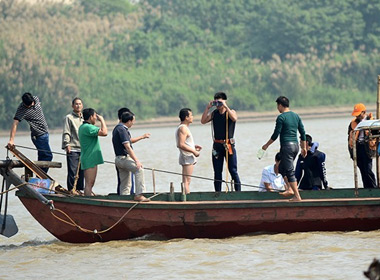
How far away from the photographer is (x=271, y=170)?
598 inches

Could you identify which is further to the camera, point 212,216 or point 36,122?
point 36,122

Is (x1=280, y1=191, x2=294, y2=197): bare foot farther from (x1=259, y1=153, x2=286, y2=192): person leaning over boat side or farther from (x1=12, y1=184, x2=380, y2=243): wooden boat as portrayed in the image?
(x1=259, y1=153, x2=286, y2=192): person leaning over boat side

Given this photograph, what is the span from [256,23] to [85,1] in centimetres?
1467

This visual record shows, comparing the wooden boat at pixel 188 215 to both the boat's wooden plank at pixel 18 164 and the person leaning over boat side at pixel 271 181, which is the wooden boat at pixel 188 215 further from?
the person leaning over boat side at pixel 271 181

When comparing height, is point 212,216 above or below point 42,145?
below

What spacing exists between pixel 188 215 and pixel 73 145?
7.33ft

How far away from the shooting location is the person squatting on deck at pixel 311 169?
14867 mm

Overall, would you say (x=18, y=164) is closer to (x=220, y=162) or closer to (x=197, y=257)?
(x=220, y=162)

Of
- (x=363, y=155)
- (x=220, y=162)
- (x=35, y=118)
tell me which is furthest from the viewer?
(x=35, y=118)

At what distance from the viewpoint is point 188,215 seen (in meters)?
14.2

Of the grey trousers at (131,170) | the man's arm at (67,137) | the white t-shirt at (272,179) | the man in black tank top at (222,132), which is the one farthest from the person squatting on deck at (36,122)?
the white t-shirt at (272,179)

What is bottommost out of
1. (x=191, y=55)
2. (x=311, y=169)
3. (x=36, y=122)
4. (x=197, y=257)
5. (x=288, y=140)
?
(x=197, y=257)

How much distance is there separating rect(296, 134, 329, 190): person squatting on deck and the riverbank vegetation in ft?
135

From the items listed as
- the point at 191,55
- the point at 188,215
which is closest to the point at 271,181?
the point at 188,215
